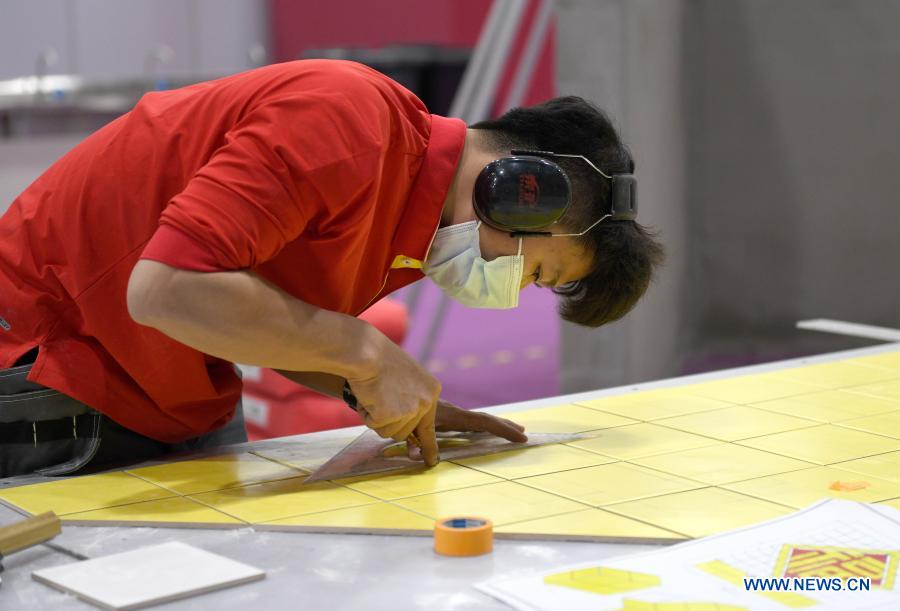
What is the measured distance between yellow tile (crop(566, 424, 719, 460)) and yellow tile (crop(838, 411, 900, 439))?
29cm

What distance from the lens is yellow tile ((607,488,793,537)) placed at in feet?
4.90

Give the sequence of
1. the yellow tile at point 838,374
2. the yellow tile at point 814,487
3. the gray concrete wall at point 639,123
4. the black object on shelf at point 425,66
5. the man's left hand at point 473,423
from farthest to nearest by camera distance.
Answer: the black object on shelf at point 425,66, the gray concrete wall at point 639,123, the yellow tile at point 838,374, the man's left hand at point 473,423, the yellow tile at point 814,487

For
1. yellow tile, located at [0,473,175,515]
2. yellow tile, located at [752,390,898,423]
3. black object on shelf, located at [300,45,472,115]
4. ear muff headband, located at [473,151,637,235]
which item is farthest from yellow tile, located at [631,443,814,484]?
black object on shelf, located at [300,45,472,115]

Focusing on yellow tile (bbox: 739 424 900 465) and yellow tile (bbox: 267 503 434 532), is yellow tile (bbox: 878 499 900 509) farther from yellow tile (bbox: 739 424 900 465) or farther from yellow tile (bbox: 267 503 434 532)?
yellow tile (bbox: 267 503 434 532)

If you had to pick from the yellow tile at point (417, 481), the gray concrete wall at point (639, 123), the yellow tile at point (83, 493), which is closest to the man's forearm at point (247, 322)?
the yellow tile at point (417, 481)

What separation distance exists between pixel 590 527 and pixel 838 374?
1215mm

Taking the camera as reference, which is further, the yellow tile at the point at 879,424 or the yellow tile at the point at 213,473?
the yellow tile at the point at 879,424

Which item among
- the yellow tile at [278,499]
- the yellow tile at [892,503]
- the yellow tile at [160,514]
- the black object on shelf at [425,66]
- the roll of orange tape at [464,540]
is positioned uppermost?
the black object on shelf at [425,66]

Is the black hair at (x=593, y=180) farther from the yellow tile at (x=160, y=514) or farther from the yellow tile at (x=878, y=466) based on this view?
the yellow tile at (x=160, y=514)

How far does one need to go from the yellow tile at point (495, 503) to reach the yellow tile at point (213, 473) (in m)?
0.28

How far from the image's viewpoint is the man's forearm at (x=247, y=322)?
1.49m

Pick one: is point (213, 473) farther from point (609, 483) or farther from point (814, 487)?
point (814, 487)

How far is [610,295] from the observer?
6.46 feet

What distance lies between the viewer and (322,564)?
1.38 m
